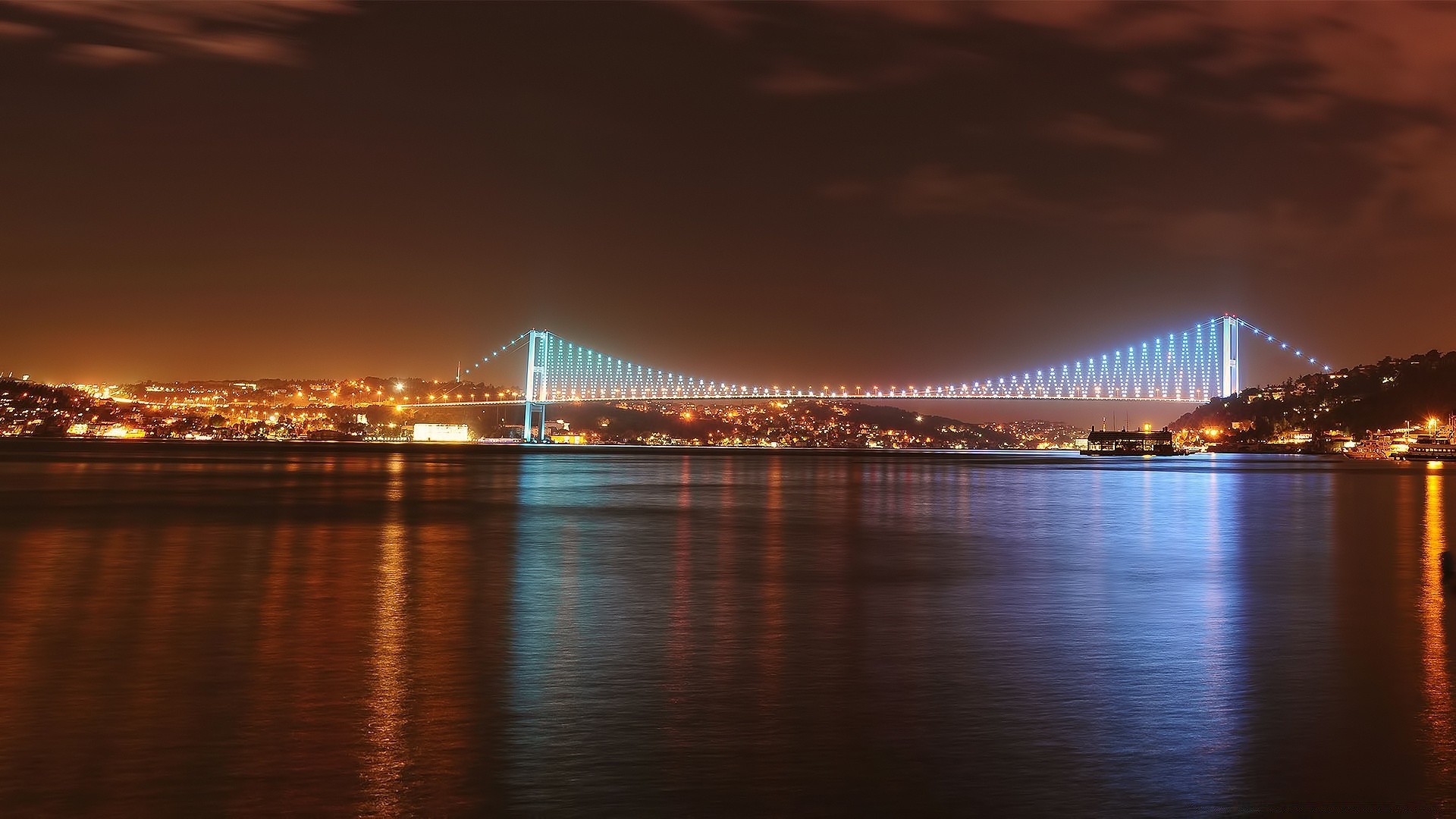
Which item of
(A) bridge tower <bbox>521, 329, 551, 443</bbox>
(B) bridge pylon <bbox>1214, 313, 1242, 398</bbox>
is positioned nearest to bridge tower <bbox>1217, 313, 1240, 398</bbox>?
(B) bridge pylon <bbox>1214, 313, 1242, 398</bbox>

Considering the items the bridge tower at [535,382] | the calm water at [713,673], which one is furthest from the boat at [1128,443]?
the calm water at [713,673]

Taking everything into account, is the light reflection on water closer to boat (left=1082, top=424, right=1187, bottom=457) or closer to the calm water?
the calm water

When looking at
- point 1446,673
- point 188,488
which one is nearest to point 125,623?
point 1446,673

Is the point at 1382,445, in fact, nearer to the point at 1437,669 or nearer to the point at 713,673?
the point at 1437,669

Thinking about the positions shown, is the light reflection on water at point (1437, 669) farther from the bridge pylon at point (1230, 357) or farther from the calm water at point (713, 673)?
the bridge pylon at point (1230, 357)

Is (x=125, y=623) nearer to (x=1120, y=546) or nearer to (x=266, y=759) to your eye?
(x=266, y=759)
